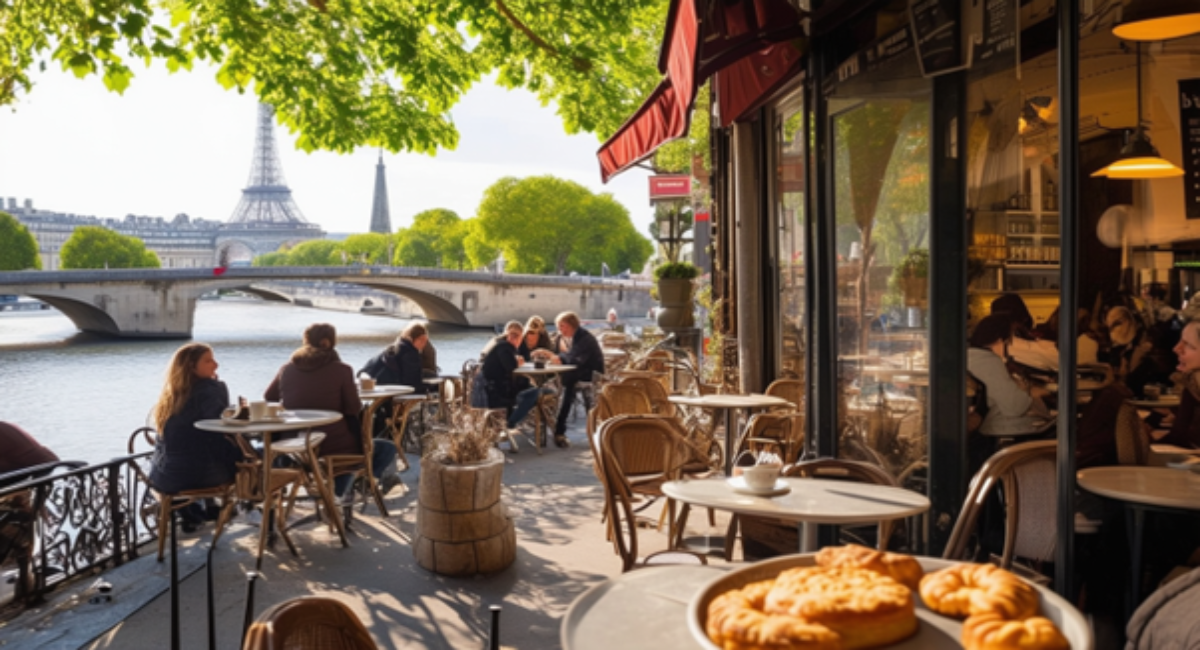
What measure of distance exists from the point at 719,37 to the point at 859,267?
120cm

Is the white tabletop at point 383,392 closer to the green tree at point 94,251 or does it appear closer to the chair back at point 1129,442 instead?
the chair back at point 1129,442

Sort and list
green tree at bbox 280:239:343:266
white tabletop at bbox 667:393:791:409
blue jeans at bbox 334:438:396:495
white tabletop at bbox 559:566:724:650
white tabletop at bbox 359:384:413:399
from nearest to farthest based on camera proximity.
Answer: white tabletop at bbox 559:566:724:650
white tabletop at bbox 667:393:791:409
blue jeans at bbox 334:438:396:495
white tabletop at bbox 359:384:413:399
green tree at bbox 280:239:343:266

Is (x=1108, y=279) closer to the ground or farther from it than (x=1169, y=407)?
farther from it

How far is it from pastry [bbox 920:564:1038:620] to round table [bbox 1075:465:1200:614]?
1.27 metres

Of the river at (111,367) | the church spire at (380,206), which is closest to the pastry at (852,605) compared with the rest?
the river at (111,367)

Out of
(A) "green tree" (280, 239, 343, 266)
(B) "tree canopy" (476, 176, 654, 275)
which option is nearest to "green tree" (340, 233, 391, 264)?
(A) "green tree" (280, 239, 343, 266)

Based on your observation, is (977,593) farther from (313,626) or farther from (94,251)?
(94,251)

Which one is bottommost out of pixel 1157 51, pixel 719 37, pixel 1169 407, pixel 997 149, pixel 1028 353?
pixel 1169 407

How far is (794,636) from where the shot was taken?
4.52ft

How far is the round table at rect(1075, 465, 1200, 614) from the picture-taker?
2814 mm

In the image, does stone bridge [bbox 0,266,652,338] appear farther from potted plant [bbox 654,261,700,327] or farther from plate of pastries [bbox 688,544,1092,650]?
plate of pastries [bbox 688,544,1092,650]

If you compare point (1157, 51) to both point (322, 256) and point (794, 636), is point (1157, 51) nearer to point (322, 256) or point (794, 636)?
point (794, 636)

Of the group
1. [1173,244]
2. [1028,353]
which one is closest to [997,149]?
[1028,353]

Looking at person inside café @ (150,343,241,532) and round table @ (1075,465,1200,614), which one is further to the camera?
person inside café @ (150,343,241,532)
